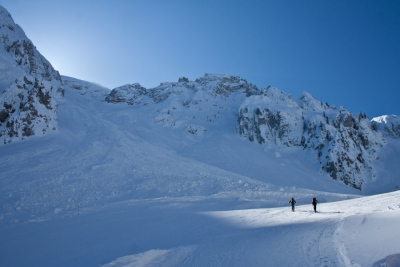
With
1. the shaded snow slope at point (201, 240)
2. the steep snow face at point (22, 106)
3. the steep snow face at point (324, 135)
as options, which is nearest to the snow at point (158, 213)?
the shaded snow slope at point (201, 240)

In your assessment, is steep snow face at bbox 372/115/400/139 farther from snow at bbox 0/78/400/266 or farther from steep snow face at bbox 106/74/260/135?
snow at bbox 0/78/400/266

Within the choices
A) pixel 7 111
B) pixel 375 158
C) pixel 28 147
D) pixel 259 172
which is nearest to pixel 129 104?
pixel 7 111

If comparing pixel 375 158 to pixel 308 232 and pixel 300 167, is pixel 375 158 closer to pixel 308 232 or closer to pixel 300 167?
pixel 300 167

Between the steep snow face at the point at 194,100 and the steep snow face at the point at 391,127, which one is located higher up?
the steep snow face at the point at 194,100

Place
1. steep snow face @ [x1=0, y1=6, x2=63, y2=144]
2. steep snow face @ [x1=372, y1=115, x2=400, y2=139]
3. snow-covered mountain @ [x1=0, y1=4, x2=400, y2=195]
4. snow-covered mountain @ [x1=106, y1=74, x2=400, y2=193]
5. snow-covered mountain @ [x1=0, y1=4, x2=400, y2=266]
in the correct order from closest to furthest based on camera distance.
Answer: snow-covered mountain @ [x1=0, y1=4, x2=400, y2=266] → steep snow face @ [x1=0, y1=6, x2=63, y2=144] → snow-covered mountain @ [x1=0, y1=4, x2=400, y2=195] → snow-covered mountain @ [x1=106, y1=74, x2=400, y2=193] → steep snow face @ [x1=372, y1=115, x2=400, y2=139]

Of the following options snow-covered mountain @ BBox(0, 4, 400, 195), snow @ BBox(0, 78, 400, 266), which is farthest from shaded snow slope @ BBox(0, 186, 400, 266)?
snow-covered mountain @ BBox(0, 4, 400, 195)

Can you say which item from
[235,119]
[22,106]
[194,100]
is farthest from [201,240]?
[194,100]

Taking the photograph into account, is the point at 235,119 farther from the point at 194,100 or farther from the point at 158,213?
the point at 158,213

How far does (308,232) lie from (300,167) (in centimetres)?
4935

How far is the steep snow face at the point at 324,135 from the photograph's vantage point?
55.4 metres

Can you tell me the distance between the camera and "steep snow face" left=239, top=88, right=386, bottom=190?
55.4 meters

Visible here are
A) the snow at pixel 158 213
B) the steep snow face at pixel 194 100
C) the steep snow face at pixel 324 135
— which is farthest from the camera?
the steep snow face at pixel 194 100

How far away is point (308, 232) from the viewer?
343 inches

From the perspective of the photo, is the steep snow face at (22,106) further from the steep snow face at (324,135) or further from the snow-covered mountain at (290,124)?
the steep snow face at (324,135)
